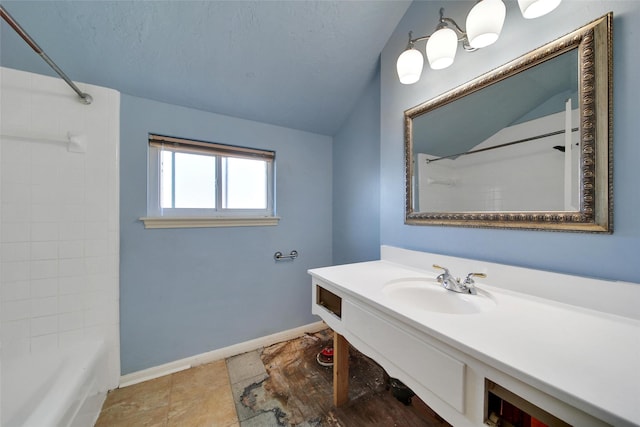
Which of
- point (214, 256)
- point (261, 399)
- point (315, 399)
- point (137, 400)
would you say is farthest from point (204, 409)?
point (214, 256)

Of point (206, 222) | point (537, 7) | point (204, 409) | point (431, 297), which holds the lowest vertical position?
point (204, 409)

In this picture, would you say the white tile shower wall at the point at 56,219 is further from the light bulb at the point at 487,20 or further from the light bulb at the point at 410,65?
the light bulb at the point at 487,20

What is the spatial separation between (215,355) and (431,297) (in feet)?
5.17

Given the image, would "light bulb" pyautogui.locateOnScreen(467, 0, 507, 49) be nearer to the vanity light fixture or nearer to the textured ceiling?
the vanity light fixture

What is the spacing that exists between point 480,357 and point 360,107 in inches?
67.9

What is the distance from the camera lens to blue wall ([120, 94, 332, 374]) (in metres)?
1.40

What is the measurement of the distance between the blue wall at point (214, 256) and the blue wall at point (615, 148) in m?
0.83

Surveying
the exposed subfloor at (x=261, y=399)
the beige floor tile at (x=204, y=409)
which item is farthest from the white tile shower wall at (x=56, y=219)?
the beige floor tile at (x=204, y=409)

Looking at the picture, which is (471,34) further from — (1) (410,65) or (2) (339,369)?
(2) (339,369)

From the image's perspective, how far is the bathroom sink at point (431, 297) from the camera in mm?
846

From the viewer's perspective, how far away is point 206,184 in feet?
5.56

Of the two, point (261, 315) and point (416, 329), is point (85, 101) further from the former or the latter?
point (416, 329)

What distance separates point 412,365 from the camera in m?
0.67

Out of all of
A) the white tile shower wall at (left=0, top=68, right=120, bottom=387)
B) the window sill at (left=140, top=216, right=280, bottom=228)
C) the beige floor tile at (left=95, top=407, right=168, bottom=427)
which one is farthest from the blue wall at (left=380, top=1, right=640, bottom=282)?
the white tile shower wall at (left=0, top=68, right=120, bottom=387)
